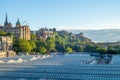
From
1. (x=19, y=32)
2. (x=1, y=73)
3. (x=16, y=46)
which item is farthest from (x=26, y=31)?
(x=1, y=73)

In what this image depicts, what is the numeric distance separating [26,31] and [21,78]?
139 m

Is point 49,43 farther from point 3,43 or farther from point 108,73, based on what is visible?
point 108,73

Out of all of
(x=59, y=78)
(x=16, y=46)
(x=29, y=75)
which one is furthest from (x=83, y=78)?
(x=16, y=46)

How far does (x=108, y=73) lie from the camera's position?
36.5 m

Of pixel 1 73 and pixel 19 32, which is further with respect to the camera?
pixel 19 32

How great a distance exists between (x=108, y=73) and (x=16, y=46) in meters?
95.2

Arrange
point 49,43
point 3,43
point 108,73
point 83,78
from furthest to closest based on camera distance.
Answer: point 49,43, point 3,43, point 108,73, point 83,78

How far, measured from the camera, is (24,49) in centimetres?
12712

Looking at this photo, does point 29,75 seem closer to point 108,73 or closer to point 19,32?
point 108,73

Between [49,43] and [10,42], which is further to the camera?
[49,43]

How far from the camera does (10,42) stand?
126 m

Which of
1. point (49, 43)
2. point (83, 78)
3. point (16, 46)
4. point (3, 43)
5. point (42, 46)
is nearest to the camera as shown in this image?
point (83, 78)

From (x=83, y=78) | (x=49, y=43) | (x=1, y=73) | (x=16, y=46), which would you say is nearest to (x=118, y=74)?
(x=83, y=78)

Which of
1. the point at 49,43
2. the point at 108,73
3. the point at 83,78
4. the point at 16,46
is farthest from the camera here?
the point at 49,43
